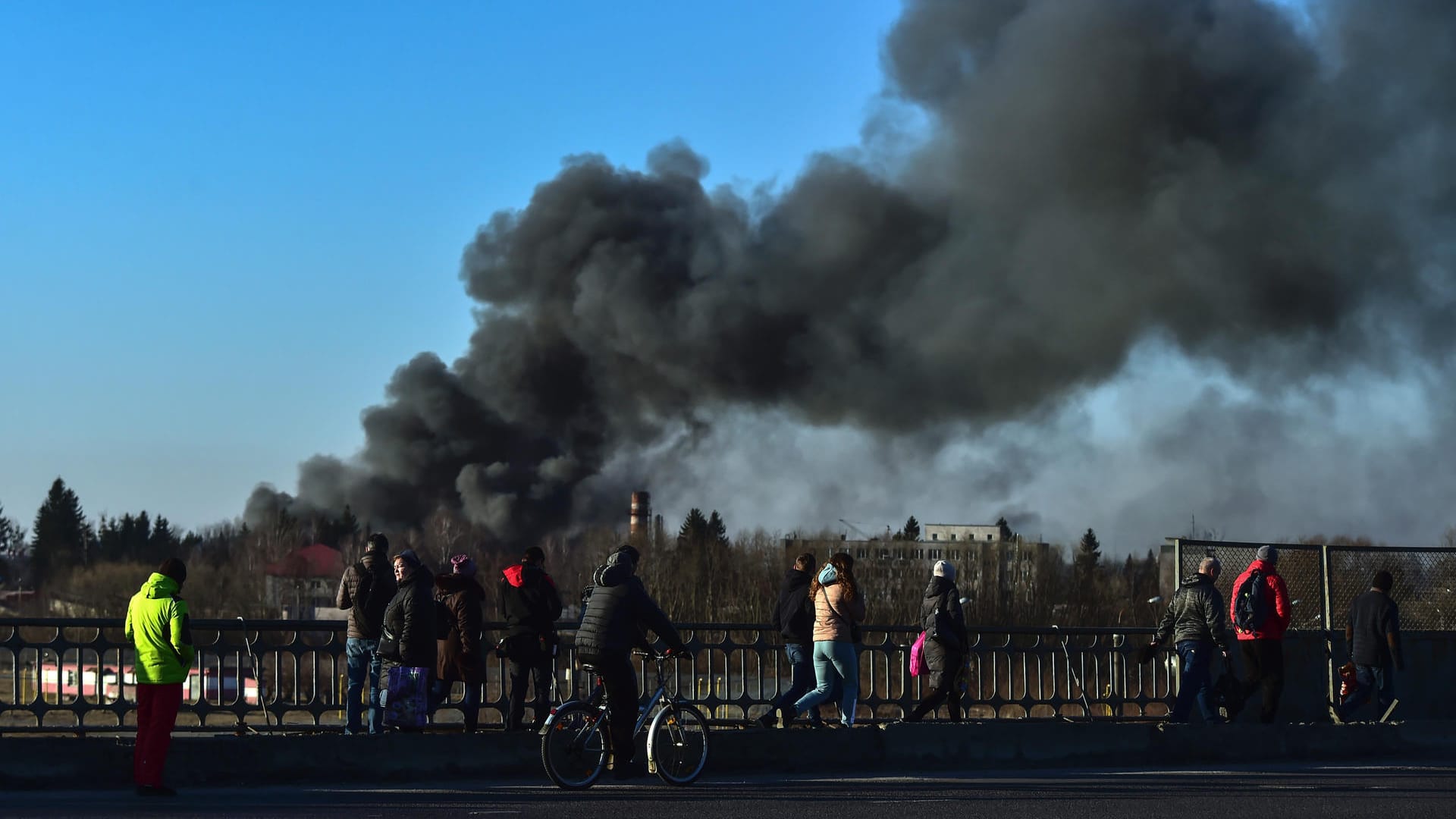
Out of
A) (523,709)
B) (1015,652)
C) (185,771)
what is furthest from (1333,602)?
(185,771)

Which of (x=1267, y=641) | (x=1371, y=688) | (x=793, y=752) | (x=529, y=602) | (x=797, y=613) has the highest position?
(x=529, y=602)

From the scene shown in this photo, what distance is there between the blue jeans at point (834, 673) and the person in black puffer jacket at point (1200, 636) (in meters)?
2.99

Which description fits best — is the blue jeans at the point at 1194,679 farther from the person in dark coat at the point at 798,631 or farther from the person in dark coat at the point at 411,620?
the person in dark coat at the point at 411,620

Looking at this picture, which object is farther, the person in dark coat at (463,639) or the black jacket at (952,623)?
the black jacket at (952,623)

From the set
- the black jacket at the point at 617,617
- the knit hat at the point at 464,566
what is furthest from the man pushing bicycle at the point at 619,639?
the knit hat at the point at 464,566

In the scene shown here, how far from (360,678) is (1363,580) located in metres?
10.3

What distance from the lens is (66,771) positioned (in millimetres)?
10547

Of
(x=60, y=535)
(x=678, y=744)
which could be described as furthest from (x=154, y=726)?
(x=60, y=535)

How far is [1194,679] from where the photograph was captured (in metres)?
13.9

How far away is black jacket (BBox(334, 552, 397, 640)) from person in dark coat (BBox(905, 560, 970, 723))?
14.6 feet

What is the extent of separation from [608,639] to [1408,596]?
9.88 m

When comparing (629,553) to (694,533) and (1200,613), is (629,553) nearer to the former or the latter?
(1200,613)

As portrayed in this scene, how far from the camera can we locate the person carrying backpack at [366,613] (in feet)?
41.0

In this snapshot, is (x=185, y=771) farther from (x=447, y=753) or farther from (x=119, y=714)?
(x=119, y=714)
